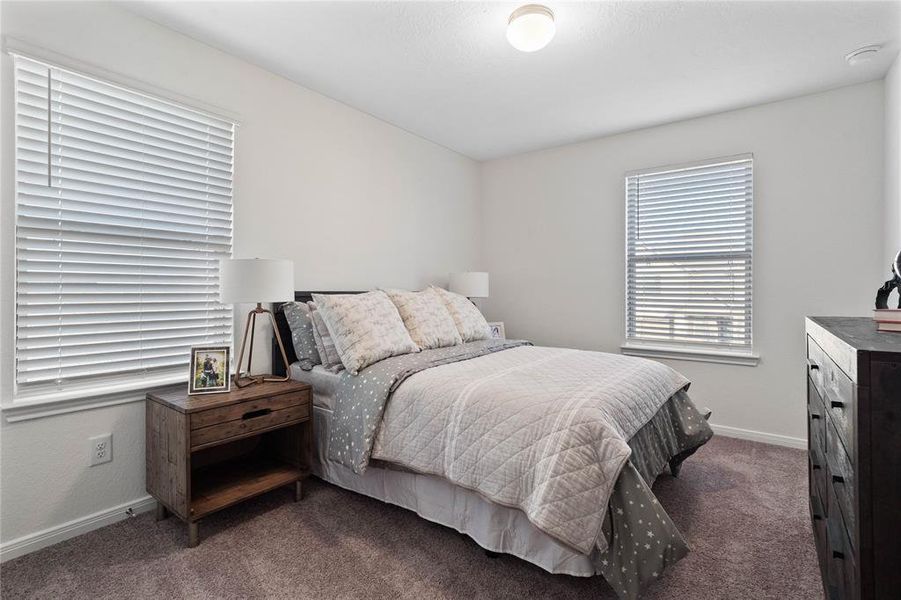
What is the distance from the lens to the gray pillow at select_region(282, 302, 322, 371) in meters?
2.64

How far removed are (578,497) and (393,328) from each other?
1.47m

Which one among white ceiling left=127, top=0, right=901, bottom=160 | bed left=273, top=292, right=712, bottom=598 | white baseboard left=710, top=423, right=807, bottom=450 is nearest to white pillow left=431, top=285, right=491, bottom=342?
bed left=273, top=292, right=712, bottom=598

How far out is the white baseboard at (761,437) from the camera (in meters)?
3.16

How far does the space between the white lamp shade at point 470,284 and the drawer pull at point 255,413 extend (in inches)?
85.7

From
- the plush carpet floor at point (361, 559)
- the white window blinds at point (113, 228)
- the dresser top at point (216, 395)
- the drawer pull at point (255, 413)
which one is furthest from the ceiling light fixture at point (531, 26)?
the plush carpet floor at point (361, 559)

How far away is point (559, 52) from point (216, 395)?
265 centimetres

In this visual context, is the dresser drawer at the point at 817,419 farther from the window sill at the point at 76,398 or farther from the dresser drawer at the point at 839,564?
the window sill at the point at 76,398

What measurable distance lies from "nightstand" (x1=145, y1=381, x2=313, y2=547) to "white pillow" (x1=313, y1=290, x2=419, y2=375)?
337mm

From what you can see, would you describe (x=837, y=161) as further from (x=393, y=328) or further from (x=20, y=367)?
(x=20, y=367)

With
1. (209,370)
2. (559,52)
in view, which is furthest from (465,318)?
(559,52)

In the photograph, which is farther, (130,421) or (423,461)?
(130,421)

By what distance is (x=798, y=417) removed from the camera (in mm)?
3168

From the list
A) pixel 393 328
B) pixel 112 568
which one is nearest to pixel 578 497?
pixel 393 328

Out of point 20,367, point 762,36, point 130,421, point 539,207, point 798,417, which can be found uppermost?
point 762,36
